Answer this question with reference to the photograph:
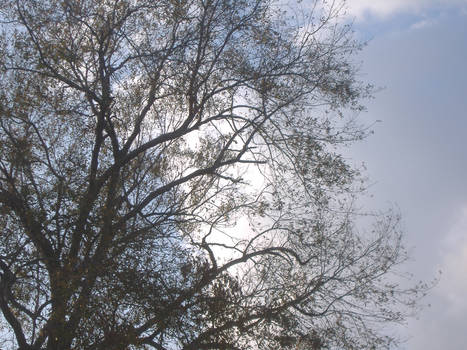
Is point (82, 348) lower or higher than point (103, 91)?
lower

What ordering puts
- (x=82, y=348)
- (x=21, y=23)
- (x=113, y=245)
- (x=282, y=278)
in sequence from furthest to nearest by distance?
(x=282, y=278), (x=21, y=23), (x=113, y=245), (x=82, y=348)

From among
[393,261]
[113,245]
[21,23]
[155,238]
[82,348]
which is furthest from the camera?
[393,261]

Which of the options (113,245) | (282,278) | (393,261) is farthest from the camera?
(393,261)

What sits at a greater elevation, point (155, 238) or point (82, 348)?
point (155, 238)

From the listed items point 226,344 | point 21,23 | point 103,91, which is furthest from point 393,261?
point 21,23

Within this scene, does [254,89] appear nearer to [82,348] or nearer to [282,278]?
[282,278]

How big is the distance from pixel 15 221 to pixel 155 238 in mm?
2842

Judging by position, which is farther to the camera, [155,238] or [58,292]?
[155,238]

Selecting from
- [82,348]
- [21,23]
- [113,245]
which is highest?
[21,23]

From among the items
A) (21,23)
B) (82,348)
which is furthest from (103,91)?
(82,348)

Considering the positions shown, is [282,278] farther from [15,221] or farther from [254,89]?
[15,221]

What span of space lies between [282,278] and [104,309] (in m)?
4.85

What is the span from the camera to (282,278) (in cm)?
1252

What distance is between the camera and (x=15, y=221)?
10398mm
